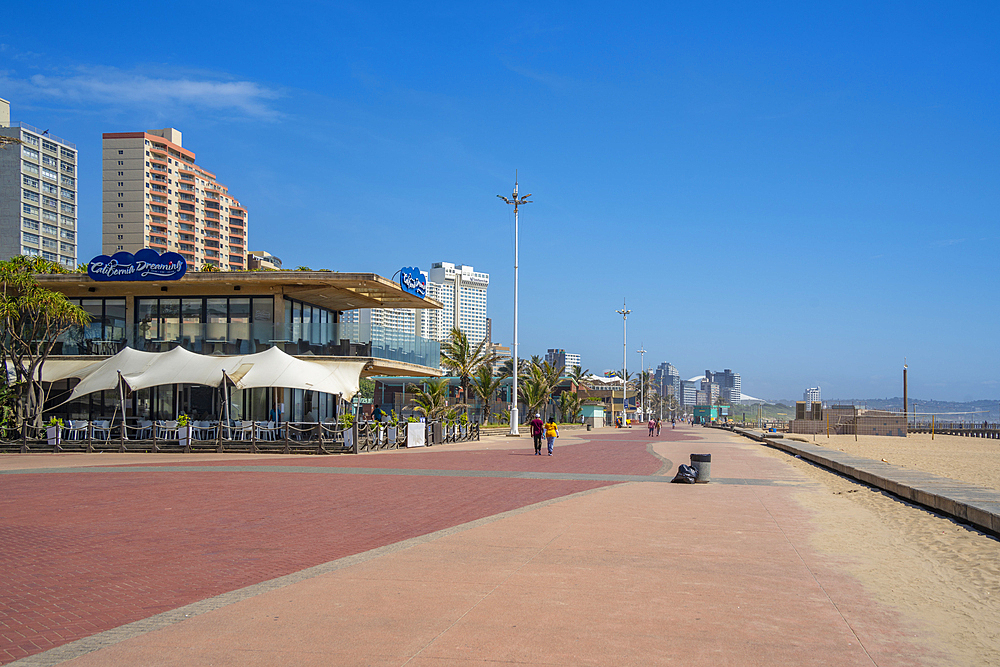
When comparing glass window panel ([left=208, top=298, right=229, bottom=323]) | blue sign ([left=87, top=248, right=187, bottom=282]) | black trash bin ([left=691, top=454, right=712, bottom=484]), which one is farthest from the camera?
glass window panel ([left=208, top=298, right=229, bottom=323])

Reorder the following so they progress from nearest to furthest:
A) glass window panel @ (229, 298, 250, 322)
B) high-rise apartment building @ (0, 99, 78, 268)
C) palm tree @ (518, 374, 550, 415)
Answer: glass window panel @ (229, 298, 250, 322)
palm tree @ (518, 374, 550, 415)
high-rise apartment building @ (0, 99, 78, 268)

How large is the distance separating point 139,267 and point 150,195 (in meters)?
120

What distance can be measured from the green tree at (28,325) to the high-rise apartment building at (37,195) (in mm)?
93597

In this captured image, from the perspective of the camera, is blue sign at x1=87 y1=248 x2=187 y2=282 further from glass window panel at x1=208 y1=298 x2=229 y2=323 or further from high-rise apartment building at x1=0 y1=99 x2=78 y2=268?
high-rise apartment building at x1=0 y1=99 x2=78 y2=268

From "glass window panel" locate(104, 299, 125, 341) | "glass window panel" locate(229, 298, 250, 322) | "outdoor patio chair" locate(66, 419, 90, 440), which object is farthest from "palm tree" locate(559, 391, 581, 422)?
"outdoor patio chair" locate(66, 419, 90, 440)

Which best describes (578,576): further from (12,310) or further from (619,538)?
(12,310)

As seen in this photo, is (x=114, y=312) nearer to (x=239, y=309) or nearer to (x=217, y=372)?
(x=239, y=309)

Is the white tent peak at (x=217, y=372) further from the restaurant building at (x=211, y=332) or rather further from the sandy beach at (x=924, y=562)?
the sandy beach at (x=924, y=562)

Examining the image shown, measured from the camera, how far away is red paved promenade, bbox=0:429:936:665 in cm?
545

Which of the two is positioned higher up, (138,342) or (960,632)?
(138,342)

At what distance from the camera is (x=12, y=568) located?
26.3ft

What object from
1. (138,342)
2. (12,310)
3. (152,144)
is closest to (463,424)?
(138,342)

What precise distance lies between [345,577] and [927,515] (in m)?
10.3

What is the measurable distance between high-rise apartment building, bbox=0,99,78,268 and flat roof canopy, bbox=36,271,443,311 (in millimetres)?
93004
